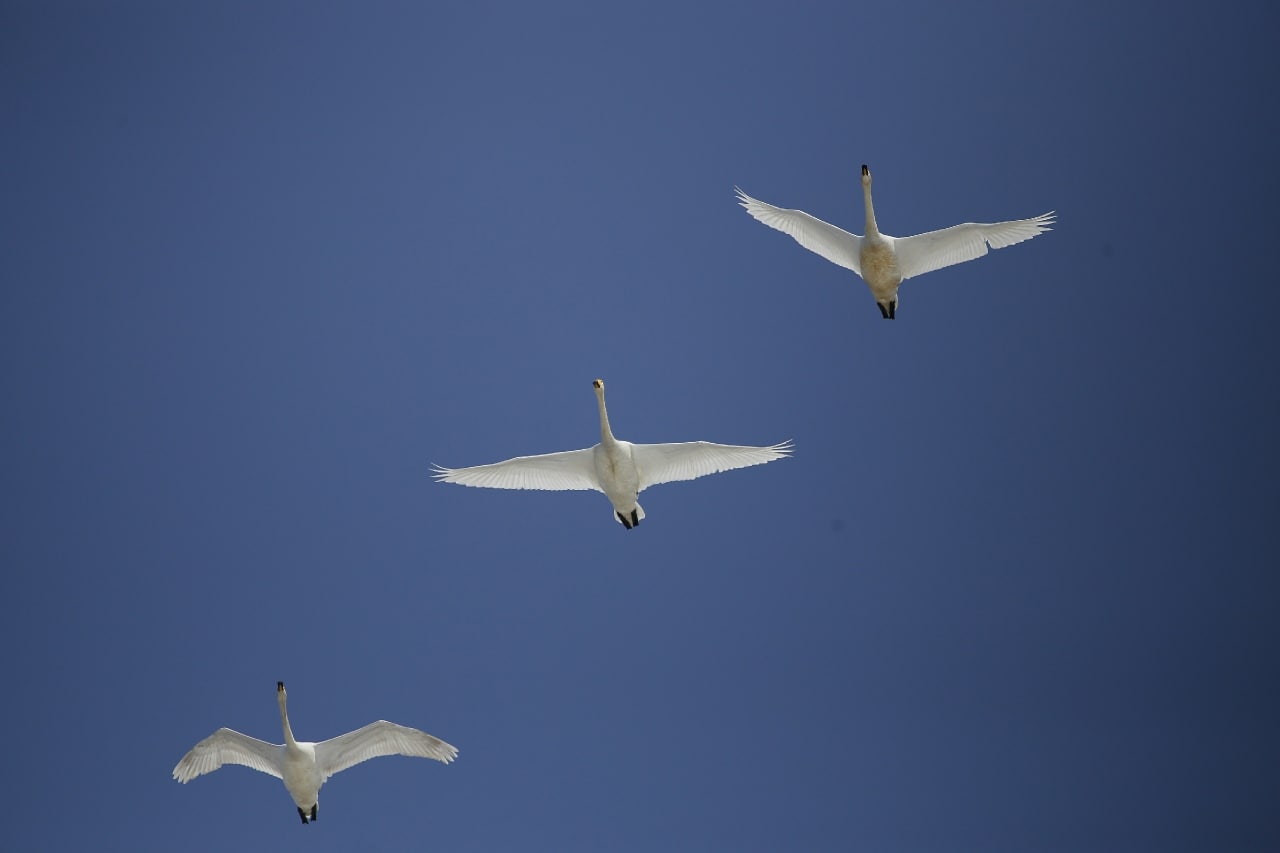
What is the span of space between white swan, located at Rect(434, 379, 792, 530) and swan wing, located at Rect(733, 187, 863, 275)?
4.05m

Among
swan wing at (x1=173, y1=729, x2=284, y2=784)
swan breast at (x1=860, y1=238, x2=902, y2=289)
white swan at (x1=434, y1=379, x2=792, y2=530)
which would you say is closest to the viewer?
white swan at (x1=434, y1=379, x2=792, y2=530)

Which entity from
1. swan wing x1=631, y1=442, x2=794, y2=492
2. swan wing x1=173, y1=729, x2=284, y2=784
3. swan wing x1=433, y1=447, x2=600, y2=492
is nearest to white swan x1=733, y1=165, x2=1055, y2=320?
swan wing x1=631, y1=442, x2=794, y2=492

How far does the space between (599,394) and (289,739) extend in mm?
8096

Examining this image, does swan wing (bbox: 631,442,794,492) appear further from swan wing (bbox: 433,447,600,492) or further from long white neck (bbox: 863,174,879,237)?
long white neck (bbox: 863,174,879,237)

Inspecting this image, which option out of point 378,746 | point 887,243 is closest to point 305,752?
point 378,746

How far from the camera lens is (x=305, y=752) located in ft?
81.3

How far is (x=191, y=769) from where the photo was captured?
24.6 m

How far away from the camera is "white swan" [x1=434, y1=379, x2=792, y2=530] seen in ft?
77.9

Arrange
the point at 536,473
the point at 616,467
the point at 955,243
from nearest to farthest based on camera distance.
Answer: the point at 616,467
the point at 536,473
the point at 955,243

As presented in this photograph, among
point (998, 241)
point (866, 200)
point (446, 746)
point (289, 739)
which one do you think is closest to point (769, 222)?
point (866, 200)

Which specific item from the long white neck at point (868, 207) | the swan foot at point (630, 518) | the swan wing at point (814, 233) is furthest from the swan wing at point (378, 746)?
the long white neck at point (868, 207)

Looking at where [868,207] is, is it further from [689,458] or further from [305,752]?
[305,752]

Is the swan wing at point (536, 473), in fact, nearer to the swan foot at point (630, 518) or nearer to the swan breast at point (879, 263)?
the swan foot at point (630, 518)

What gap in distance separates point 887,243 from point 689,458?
5.04 metres
